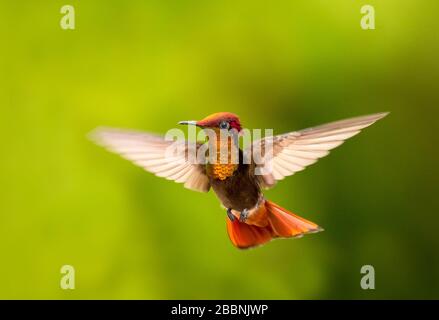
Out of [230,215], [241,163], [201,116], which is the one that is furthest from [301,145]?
[201,116]

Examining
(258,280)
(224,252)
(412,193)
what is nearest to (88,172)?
(224,252)

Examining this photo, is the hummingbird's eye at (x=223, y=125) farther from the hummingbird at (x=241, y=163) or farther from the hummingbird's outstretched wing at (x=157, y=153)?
the hummingbird's outstretched wing at (x=157, y=153)

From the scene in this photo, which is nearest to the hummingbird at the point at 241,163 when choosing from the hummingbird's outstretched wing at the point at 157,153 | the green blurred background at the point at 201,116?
the hummingbird's outstretched wing at the point at 157,153

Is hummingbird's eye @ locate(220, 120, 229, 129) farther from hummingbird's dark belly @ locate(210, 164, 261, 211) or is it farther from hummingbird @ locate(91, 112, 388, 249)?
hummingbird's dark belly @ locate(210, 164, 261, 211)

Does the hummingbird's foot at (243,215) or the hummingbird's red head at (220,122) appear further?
the hummingbird's foot at (243,215)

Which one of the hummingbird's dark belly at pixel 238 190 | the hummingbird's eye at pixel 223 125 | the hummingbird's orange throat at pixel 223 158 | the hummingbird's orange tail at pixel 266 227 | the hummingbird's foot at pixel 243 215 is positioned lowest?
the hummingbird's orange tail at pixel 266 227

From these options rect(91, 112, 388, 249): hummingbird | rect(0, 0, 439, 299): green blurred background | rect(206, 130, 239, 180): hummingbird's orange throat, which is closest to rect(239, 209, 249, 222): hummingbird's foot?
rect(91, 112, 388, 249): hummingbird

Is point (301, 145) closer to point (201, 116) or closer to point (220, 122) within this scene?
point (220, 122)
